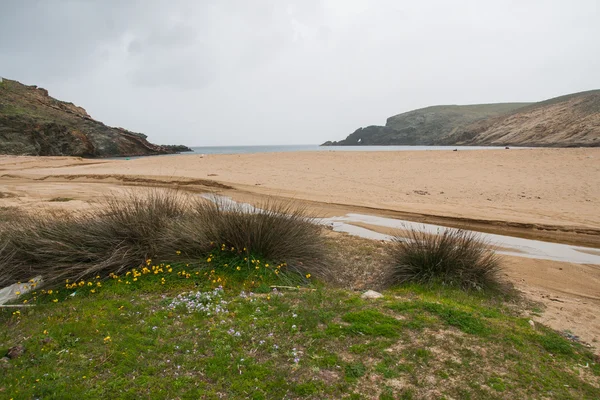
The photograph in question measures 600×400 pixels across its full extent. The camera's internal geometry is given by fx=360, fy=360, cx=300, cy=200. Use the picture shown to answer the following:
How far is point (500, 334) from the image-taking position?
135 inches

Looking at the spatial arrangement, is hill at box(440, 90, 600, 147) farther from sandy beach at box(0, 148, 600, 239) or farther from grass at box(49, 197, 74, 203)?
grass at box(49, 197, 74, 203)

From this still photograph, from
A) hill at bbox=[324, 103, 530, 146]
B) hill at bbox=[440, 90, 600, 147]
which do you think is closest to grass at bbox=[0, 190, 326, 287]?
hill at bbox=[440, 90, 600, 147]

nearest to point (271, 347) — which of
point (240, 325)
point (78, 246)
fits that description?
point (240, 325)

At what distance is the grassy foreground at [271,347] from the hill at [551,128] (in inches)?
1741

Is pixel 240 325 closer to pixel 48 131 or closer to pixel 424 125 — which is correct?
pixel 48 131

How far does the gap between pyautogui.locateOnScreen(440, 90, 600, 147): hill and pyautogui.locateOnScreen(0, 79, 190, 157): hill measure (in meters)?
50.2

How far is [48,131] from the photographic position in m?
33.8

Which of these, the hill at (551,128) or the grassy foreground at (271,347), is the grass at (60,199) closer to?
the grassy foreground at (271,347)

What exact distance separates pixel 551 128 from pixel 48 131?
213ft

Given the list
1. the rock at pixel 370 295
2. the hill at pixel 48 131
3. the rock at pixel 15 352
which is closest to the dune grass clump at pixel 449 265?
the rock at pixel 370 295

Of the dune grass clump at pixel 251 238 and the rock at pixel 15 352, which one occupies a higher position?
the dune grass clump at pixel 251 238

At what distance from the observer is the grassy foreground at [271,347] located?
2.62 m

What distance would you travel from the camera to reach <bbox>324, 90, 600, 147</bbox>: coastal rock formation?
46978mm

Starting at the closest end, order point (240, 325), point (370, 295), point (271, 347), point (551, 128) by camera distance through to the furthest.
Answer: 1. point (271, 347)
2. point (240, 325)
3. point (370, 295)
4. point (551, 128)
